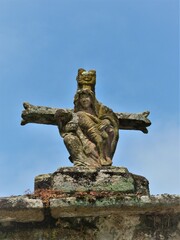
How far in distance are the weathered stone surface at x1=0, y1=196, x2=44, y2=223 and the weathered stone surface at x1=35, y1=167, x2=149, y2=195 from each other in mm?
482

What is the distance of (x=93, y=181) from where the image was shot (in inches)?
217

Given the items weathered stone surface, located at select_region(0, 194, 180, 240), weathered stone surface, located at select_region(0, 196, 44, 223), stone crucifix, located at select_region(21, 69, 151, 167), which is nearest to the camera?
weathered stone surface, located at select_region(0, 196, 44, 223)

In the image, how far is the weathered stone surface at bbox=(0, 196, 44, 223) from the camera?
4.89 metres

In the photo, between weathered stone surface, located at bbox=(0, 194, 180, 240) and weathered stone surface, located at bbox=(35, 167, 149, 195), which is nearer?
weathered stone surface, located at bbox=(0, 194, 180, 240)

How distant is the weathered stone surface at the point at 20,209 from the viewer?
4887mm

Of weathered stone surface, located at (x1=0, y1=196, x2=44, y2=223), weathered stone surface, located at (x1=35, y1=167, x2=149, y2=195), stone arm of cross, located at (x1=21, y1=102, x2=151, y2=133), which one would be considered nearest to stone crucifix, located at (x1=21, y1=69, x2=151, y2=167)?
stone arm of cross, located at (x1=21, y1=102, x2=151, y2=133)

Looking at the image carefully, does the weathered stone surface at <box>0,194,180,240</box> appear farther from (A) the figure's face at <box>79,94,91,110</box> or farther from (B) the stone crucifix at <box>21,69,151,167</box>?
(A) the figure's face at <box>79,94,91,110</box>

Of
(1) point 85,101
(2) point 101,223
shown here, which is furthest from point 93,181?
(1) point 85,101

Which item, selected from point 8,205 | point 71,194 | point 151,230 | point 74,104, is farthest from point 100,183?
point 74,104

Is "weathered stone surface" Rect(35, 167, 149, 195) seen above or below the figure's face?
below

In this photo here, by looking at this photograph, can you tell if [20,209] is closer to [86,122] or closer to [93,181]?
[93,181]

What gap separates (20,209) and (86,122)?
1.81 metres

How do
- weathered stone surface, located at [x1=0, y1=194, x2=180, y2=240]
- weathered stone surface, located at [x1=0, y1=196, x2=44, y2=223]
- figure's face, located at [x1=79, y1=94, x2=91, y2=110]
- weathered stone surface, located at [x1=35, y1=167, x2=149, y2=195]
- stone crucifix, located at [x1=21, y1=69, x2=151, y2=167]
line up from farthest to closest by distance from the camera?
figure's face, located at [x1=79, y1=94, x2=91, y2=110]
stone crucifix, located at [x1=21, y1=69, x2=151, y2=167]
weathered stone surface, located at [x1=35, y1=167, x2=149, y2=195]
weathered stone surface, located at [x1=0, y1=194, x2=180, y2=240]
weathered stone surface, located at [x1=0, y1=196, x2=44, y2=223]

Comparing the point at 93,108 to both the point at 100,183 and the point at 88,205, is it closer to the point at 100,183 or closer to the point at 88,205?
the point at 100,183
